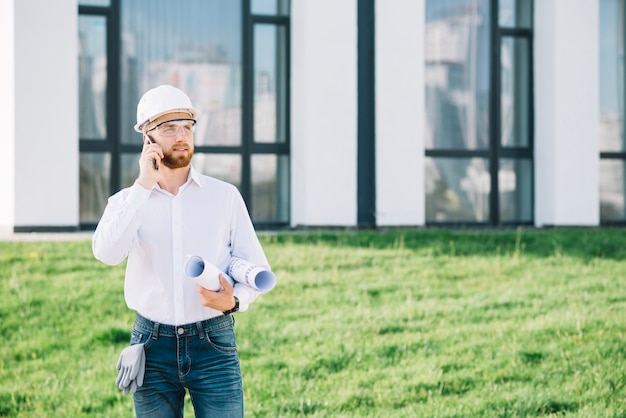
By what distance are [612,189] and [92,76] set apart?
7878mm

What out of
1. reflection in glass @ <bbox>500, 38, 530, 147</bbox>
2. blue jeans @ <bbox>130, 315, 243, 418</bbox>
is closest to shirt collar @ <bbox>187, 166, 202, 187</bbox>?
blue jeans @ <bbox>130, 315, 243, 418</bbox>

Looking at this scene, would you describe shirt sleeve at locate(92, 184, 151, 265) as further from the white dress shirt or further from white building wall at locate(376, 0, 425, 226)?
white building wall at locate(376, 0, 425, 226)

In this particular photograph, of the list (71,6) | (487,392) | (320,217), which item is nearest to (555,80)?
(320,217)

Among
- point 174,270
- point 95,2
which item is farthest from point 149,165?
point 95,2

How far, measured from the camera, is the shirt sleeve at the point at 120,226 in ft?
10.7

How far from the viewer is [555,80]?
A: 13000 mm

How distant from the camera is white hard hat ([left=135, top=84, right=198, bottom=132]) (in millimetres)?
3406

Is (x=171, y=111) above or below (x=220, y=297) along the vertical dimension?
above

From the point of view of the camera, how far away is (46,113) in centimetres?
1130

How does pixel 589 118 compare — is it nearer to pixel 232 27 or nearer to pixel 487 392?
pixel 232 27

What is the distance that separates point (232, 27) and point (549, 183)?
5.02 meters

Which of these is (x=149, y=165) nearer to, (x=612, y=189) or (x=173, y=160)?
(x=173, y=160)

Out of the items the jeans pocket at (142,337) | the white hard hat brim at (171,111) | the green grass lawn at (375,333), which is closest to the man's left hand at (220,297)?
the jeans pocket at (142,337)

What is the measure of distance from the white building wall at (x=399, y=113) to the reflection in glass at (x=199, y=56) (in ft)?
6.46
